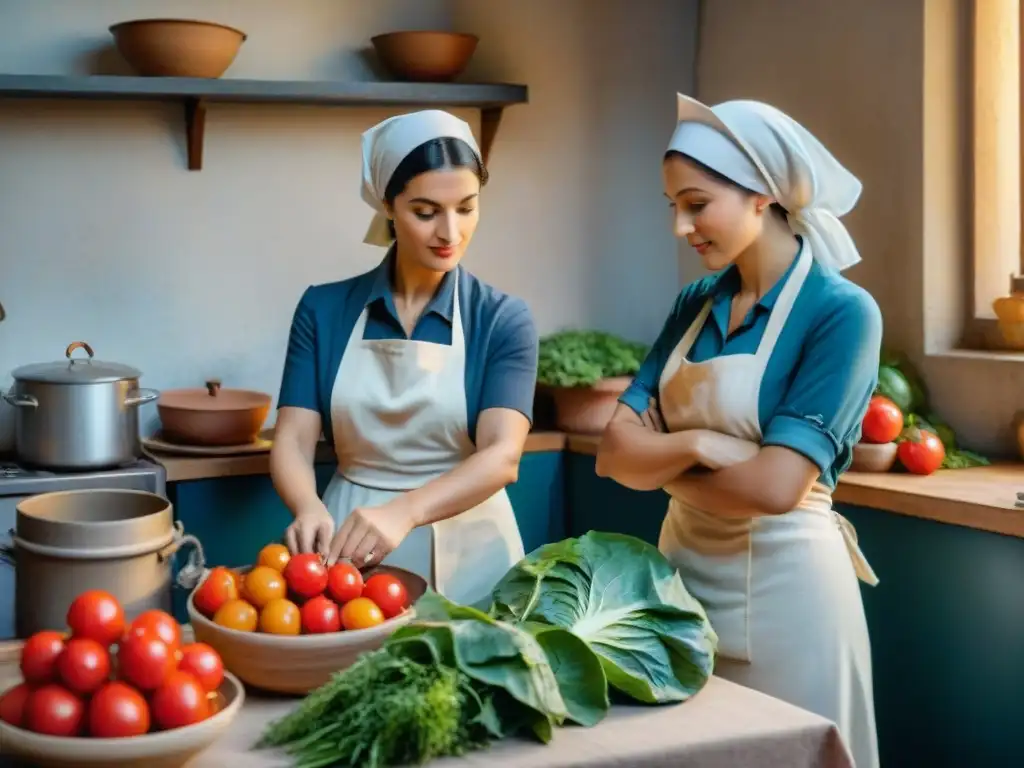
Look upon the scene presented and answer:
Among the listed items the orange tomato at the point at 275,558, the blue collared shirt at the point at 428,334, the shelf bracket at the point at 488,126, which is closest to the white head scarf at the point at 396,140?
the blue collared shirt at the point at 428,334

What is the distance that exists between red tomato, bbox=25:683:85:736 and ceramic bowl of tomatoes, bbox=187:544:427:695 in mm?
288

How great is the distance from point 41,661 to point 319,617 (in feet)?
1.21

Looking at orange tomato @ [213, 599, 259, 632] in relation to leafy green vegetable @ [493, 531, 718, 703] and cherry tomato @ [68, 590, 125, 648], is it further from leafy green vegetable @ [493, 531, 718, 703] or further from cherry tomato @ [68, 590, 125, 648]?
leafy green vegetable @ [493, 531, 718, 703]

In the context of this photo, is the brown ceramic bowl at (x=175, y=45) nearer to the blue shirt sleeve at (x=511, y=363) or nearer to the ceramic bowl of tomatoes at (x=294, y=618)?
the blue shirt sleeve at (x=511, y=363)

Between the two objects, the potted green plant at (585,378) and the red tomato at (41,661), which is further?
the potted green plant at (585,378)

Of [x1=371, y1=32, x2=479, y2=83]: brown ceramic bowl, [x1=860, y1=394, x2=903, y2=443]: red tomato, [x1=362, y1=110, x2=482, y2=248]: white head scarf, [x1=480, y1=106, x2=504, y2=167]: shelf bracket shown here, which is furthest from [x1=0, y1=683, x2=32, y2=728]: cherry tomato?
[x1=480, y1=106, x2=504, y2=167]: shelf bracket

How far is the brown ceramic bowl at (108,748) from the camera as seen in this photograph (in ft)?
4.33

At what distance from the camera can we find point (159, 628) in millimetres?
1419

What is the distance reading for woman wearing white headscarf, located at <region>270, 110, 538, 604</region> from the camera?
7.97ft

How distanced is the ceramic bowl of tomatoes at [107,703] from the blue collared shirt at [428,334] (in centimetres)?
113

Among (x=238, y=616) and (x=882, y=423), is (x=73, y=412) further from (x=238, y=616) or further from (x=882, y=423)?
(x=882, y=423)

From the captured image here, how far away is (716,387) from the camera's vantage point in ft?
6.93

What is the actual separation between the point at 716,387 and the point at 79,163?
6.78ft

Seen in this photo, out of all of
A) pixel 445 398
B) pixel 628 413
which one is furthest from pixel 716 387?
pixel 445 398
